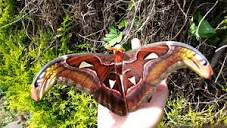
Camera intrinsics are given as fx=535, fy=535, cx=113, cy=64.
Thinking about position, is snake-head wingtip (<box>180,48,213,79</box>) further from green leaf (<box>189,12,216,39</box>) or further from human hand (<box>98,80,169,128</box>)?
green leaf (<box>189,12,216,39</box>)

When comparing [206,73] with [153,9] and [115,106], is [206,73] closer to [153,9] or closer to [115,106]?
[115,106]

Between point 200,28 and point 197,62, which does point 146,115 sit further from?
point 200,28

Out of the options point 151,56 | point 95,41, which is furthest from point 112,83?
Answer: point 95,41

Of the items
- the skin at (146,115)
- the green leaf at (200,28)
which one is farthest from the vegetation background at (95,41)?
the skin at (146,115)

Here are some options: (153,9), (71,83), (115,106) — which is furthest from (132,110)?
(153,9)

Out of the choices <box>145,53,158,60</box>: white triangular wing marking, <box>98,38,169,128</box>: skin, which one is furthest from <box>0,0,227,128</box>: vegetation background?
<box>145,53,158,60</box>: white triangular wing marking
